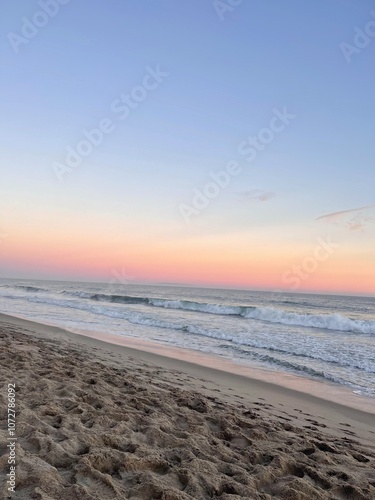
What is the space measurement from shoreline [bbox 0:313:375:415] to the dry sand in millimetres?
396

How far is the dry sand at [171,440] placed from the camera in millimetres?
3166

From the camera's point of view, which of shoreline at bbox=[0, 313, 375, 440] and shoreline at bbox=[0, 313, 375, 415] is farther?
shoreline at bbox=[0, 313, 375, 415]

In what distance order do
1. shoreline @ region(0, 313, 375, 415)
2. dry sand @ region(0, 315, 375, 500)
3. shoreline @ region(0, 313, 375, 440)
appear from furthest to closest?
shoreline @ region(0, 313, 375, 415) → shoreline @ region(0, 313, 375, 440) → dry sand @ region(0, 315, 375, 500)

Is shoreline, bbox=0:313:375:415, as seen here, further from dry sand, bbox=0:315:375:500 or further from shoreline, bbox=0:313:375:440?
dry sand, bbox=0:315:375:500

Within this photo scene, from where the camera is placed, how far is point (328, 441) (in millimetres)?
5137

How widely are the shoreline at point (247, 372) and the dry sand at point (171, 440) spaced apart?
1.30 feet

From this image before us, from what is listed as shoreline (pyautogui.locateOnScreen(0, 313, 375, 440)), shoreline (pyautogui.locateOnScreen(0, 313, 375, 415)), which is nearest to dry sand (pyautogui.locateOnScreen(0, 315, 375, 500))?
shoreline (pyautogui.locateOnScreen(0, 313, 375, 440))

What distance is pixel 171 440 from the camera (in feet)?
13.7

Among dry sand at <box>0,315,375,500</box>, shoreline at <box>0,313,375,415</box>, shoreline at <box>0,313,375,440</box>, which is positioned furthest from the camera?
shoreline at <box>0,313,375,415</box>

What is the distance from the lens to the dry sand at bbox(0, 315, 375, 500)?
3.17 m

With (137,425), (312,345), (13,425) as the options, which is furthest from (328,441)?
(312,345)

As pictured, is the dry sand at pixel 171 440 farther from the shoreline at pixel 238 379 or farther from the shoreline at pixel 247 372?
the shoreline at pixel 247 372

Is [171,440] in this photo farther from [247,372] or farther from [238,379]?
[247,372]

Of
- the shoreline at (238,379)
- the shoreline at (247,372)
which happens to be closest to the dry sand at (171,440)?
the shoreline at (238,379)
